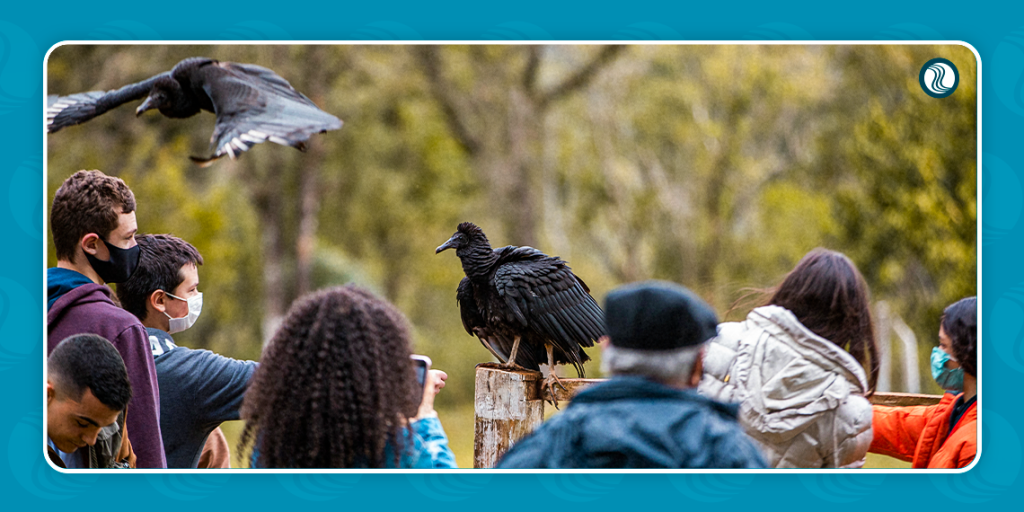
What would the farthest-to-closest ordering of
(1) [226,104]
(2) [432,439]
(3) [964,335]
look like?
(1) [226,104] < (3) [964,335] < (2) [432,439]

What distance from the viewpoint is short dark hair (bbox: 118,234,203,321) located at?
12.0 ft

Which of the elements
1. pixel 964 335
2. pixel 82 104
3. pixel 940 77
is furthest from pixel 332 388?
pixel 940 77

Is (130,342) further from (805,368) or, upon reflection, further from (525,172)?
Answer: (525,172)

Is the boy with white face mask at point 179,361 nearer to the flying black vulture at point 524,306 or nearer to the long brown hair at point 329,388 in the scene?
the long brown hair at point 329,388

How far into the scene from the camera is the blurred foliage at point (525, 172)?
15906 millimetres

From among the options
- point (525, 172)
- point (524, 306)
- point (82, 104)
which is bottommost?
point (524, 306)

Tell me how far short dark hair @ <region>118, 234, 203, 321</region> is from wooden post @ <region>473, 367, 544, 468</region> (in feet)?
4.98

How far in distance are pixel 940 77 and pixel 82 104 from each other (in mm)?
4105

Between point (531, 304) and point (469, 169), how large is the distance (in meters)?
15.7

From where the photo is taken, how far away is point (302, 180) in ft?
54.0

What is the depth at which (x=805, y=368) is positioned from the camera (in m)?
3.19

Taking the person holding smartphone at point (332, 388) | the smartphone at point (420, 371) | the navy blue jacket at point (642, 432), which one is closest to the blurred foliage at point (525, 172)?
the smartphone at point (420, 371)

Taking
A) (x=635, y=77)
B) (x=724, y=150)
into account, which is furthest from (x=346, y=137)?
(x=724, y=150)
